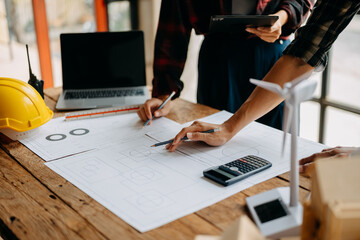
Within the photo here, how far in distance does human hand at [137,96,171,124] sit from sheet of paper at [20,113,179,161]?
3 cm

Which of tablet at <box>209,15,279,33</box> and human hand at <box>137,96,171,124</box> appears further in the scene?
human hand at <box>137,96,171,124</box>

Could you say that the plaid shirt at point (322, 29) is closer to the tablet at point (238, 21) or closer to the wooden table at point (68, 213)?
the tablet at point (238, 21)

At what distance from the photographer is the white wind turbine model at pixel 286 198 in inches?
29.5

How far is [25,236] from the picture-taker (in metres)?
0.85

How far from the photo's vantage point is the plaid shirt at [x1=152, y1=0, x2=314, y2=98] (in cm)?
171

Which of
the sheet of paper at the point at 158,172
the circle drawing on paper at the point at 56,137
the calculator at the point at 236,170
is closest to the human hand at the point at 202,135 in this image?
the sheet of paper at the point at 158,172

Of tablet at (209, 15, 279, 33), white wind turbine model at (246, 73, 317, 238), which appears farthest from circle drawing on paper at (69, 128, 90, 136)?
white wind turbine model at (246, 73, 317, 238)

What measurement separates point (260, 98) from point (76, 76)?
957 millimetres

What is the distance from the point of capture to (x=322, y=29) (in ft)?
3.81

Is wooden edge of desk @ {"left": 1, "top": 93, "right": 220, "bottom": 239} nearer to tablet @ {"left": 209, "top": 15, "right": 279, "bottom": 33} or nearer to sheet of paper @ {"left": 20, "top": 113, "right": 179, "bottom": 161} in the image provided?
sheet of paper @ {"left": 20, "top": 113, "right": 179, "bottom": 161}

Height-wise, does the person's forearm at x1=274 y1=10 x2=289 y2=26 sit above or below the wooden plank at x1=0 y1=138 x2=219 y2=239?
above

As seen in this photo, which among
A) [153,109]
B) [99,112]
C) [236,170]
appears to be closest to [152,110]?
[153,109]

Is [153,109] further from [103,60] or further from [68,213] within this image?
[68,213]

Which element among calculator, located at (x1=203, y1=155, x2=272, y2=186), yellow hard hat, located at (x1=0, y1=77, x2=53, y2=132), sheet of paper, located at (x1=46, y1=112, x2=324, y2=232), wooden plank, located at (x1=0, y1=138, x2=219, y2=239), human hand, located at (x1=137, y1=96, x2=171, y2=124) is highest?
yellow hard hat, located at (x1=0, y1=77, x2=53, y2=132)
